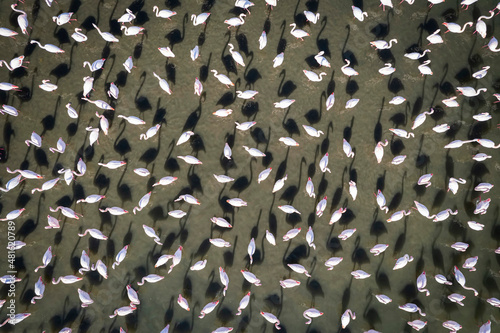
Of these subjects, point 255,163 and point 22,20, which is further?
point 255,163

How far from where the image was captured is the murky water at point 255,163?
4117 mm

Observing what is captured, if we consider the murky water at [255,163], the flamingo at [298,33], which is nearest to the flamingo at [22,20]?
the murky water at [255,163]

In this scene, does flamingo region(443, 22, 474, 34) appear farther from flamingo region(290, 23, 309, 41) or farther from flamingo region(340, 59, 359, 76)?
flamingo region(290, 23, 309, 41)

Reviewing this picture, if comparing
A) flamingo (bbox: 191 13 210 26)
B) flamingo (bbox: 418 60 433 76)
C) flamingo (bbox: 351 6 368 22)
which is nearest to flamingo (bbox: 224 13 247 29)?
flamingo (bbox: 191 13 210 26)

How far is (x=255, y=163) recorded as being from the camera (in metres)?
4.18

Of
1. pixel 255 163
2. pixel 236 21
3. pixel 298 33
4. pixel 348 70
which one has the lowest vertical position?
pixel 255 163

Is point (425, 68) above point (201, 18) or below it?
below

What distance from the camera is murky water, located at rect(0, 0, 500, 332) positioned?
4.12 m

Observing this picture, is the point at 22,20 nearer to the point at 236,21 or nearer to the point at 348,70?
the point at 236,21

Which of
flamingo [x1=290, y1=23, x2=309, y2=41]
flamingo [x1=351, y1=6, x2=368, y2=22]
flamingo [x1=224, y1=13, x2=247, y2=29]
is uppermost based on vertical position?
flamingo [x1=351, y1=6, x2=368, y2=22]

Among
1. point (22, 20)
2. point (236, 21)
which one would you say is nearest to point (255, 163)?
point (236, 21)

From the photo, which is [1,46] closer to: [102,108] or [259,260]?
[102,108]

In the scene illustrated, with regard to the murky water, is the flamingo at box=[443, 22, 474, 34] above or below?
above

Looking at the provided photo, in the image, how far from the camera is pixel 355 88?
13.7 feet
